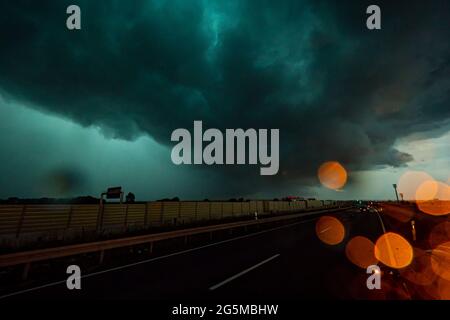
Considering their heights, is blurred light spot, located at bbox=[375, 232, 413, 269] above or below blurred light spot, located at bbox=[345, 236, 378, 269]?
above

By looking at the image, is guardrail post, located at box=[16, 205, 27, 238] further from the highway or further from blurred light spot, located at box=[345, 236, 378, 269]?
blurred light spot, located at box=[345, 236, 378, 269]

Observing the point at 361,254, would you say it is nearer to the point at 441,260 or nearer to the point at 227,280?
the point at 441,260

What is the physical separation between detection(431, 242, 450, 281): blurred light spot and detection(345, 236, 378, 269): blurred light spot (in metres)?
1.56

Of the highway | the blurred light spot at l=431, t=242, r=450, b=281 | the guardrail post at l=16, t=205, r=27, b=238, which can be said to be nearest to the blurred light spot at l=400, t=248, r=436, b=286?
the blurred light spot at l=431, t=242, r=450, b=281

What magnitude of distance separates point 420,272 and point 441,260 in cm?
236

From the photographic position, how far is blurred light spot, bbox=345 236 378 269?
8961mm

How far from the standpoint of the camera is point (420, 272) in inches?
287

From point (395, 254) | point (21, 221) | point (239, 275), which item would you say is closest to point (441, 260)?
point (395, 254)

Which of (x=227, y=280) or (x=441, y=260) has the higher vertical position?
(x=441, y=260)

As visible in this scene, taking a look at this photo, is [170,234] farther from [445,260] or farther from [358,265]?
[445,260]

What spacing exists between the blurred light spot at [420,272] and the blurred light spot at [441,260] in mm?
145
